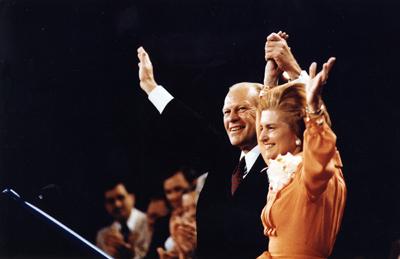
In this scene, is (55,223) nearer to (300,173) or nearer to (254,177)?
(254,177)

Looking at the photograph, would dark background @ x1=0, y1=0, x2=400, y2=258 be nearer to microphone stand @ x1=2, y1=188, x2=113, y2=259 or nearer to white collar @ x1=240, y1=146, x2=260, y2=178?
microphone stand @ x1=2, y1=188, x2=113, y2=259

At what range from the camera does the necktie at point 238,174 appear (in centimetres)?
332

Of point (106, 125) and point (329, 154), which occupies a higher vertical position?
point (106, 125)

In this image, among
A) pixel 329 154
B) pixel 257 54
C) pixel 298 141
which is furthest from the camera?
pixel 257 54

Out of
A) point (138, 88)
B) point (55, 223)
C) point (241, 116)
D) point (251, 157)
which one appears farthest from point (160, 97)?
point (55, 223)

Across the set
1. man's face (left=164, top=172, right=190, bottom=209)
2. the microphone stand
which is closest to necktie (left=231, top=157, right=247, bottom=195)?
man's face (left=164, top=172, right=190, bottom=209)

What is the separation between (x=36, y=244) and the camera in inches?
135

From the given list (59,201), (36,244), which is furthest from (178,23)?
(36,244)

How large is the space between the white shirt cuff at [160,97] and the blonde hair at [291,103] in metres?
0.51

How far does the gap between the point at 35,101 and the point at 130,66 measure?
21.1 inches

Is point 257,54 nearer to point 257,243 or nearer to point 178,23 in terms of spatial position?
point 178,23

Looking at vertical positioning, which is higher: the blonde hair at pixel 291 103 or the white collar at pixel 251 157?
the blonde hair at pixel 291 103

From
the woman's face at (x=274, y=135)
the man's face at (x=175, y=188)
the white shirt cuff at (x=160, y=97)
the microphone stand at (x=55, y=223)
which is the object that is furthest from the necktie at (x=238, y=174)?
the microphone stand at (x=55, y=223)

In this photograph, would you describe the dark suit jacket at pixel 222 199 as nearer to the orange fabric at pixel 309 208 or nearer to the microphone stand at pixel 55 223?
the orange fabric at pixel 309 208
